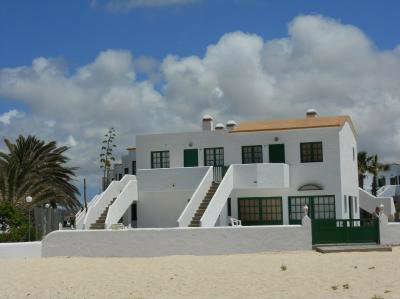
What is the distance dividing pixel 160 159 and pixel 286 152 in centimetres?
739

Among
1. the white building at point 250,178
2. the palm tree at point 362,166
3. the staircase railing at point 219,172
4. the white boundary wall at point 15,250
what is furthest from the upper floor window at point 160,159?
the palm tree at point 362,166

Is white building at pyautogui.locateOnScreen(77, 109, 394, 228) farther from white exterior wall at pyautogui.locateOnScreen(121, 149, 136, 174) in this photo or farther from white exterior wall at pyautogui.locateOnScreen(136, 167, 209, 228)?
white exterior wall at pyautogui.locateOnScreen(121, 149, 136, 174)

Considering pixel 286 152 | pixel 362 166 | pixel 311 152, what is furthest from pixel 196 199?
pixel 362 166

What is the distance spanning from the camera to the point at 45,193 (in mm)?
35531

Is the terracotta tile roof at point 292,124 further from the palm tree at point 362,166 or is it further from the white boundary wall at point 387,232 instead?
the palm tree at point 362,166

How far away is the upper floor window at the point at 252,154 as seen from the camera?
121 ft

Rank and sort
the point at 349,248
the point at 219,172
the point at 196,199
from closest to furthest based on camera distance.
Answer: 1. the point at 349,248
2. the point at 196,199
3. the point at 219,172

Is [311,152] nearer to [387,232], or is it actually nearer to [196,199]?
[196,199]

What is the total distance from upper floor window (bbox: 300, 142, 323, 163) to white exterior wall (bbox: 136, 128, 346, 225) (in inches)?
8.6

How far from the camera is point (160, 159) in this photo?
126 ft

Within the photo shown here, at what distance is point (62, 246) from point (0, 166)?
35.9 feet

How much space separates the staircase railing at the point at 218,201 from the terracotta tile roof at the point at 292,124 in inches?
134

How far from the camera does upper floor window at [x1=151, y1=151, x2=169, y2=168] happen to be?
38312 millimetres

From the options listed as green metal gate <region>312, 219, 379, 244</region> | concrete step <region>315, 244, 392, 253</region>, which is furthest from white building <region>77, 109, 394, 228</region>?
Answer: concrete step <region>315, 244, 392, 253</region>
